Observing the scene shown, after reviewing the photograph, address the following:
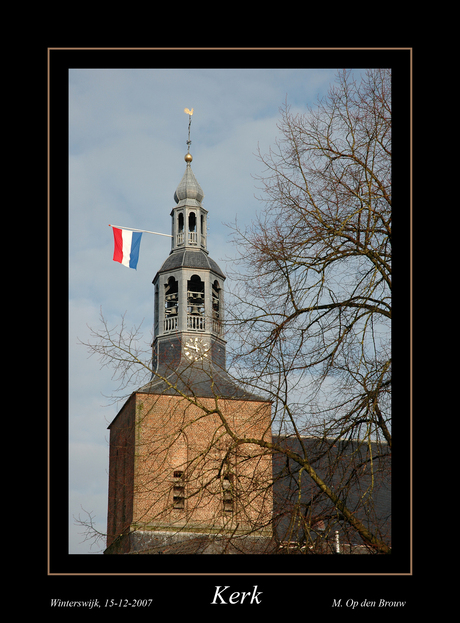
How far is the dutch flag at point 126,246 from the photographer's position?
25766 mm

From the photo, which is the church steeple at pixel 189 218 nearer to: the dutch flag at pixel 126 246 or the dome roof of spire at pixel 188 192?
the dome roof of spire at pixel 188 192

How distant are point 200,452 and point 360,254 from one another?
298cm

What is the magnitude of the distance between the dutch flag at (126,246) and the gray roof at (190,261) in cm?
406

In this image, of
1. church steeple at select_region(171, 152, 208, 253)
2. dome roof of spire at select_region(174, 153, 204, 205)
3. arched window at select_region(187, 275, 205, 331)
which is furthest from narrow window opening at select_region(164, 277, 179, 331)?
dome roof of spire at select_region(174, 153, 204, 205)

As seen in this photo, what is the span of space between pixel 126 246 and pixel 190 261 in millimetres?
4865

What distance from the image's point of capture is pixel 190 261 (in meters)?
30.5

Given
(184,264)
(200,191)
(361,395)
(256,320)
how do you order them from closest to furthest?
(361,395) < (256,320) < (184,264) < (200,191)

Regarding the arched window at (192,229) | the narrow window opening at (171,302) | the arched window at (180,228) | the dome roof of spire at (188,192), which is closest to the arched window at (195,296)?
the narrow window opening at (171,302)
